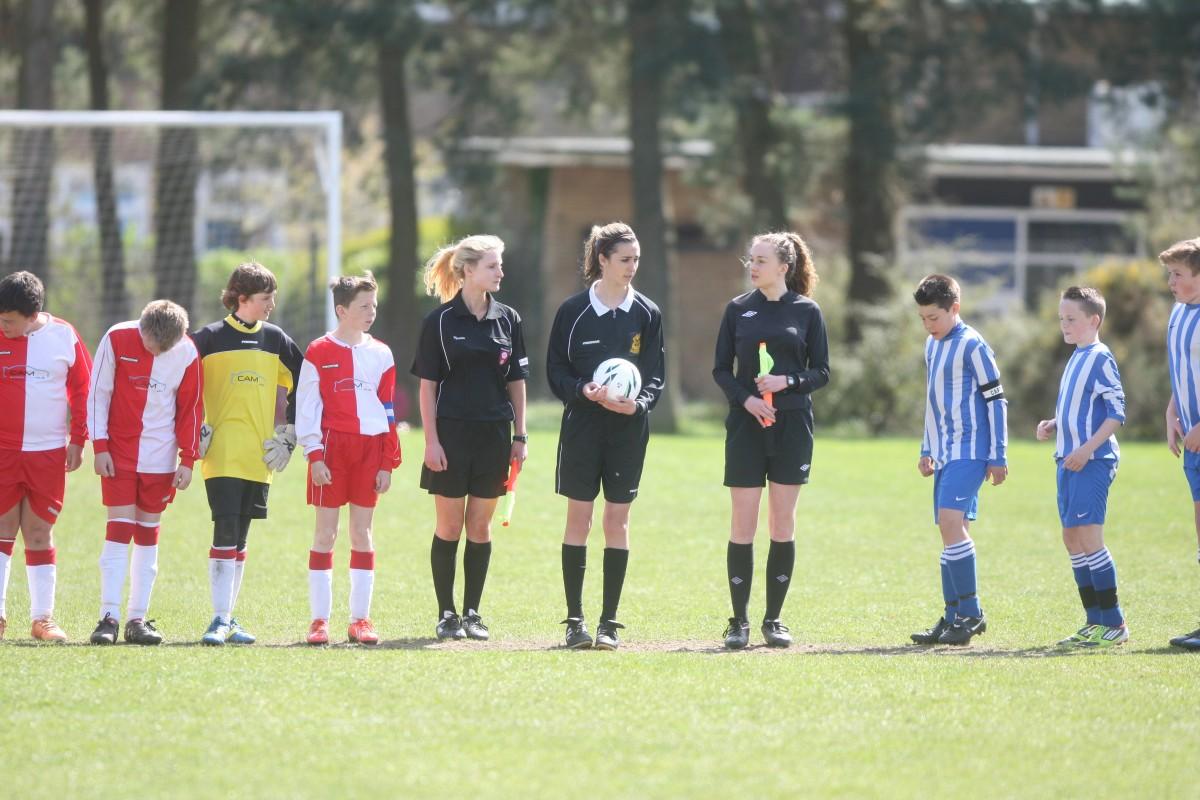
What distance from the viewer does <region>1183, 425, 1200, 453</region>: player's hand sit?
7.61m

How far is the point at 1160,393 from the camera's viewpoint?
907 inches

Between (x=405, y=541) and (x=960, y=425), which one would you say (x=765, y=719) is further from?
(x=405, y=541)

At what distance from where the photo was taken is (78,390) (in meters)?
7.77

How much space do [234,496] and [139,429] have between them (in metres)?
0.59

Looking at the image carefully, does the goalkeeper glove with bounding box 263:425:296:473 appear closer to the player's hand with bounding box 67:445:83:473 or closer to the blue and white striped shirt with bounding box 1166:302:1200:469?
the player's hand with bounding box 67:445:83:473

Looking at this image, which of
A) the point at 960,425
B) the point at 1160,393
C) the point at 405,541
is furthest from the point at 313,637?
the point at 1160,393

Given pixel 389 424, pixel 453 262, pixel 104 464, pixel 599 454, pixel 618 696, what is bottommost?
pixel 618 696

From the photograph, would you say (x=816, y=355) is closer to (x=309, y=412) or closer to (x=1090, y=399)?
(x=1090, y=399)

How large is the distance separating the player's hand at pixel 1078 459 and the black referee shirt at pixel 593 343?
85.6 inches

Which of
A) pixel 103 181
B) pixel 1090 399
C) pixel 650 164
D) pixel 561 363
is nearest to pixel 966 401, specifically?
pixel 1090 399

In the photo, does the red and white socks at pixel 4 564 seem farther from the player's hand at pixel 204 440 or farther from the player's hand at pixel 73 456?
the player's hand at pixel 204 440

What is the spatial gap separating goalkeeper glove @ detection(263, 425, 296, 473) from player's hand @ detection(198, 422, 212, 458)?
0.93 feet

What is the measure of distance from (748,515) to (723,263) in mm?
25302

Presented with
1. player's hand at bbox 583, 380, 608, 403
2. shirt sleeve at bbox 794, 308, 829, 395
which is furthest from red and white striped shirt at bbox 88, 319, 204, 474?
shirt sleeve at bbox 794, 308, 829, 395
